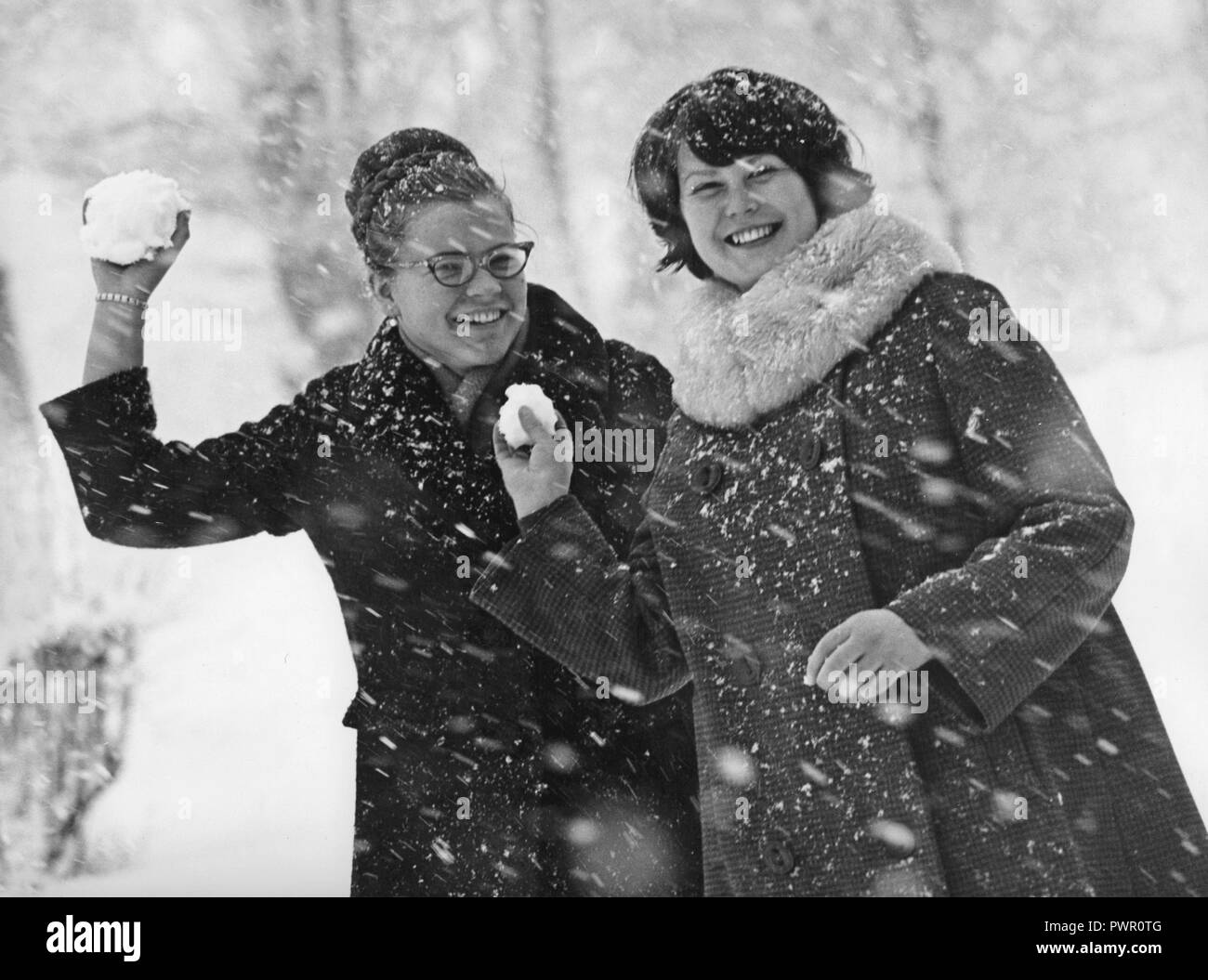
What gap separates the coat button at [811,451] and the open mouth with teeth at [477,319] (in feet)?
2.68

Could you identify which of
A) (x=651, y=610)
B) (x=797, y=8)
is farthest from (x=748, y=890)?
(x=797, y=8)

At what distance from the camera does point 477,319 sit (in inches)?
88.1

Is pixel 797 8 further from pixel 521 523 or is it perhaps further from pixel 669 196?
pixel 521 523

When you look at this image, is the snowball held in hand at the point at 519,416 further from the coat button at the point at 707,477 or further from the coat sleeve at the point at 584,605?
the coat button at the point at 707,477

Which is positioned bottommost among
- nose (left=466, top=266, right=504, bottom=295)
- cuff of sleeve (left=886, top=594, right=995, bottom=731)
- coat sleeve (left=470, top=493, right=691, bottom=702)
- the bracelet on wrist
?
cuff of sleeve (left=886, top=594, right=995, bottom=731)

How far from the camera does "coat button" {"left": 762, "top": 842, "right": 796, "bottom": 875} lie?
59.1 inches

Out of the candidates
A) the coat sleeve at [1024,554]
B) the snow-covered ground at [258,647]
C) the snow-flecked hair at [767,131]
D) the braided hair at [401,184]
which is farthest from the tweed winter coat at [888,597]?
the snow-covered ground at [258,647]

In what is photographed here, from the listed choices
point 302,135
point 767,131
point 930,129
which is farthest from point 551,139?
point 767,131

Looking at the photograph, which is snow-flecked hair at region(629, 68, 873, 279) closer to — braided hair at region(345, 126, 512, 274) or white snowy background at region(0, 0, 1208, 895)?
braided hair at region(345, 126, 512, 274)

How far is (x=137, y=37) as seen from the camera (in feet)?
10.2

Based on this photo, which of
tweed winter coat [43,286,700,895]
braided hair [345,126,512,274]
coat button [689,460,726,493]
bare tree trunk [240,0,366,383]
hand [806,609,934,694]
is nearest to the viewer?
hand [806,609,934,694]

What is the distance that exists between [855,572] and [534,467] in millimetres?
457

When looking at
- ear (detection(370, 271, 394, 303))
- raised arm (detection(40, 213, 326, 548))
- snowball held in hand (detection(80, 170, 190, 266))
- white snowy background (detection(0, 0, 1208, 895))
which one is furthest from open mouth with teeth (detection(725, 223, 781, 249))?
white snowy background (detection(0, 0, 1208, 895))

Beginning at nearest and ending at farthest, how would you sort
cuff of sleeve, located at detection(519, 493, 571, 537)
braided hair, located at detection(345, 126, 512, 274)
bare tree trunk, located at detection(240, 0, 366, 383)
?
cuff of sleeve, located at detection(519, 493, 571, 537) → braided hair, located at detection(345, 126, 512, 274) → bare tree trunk, located at detection(240, 0, 366, 383)
